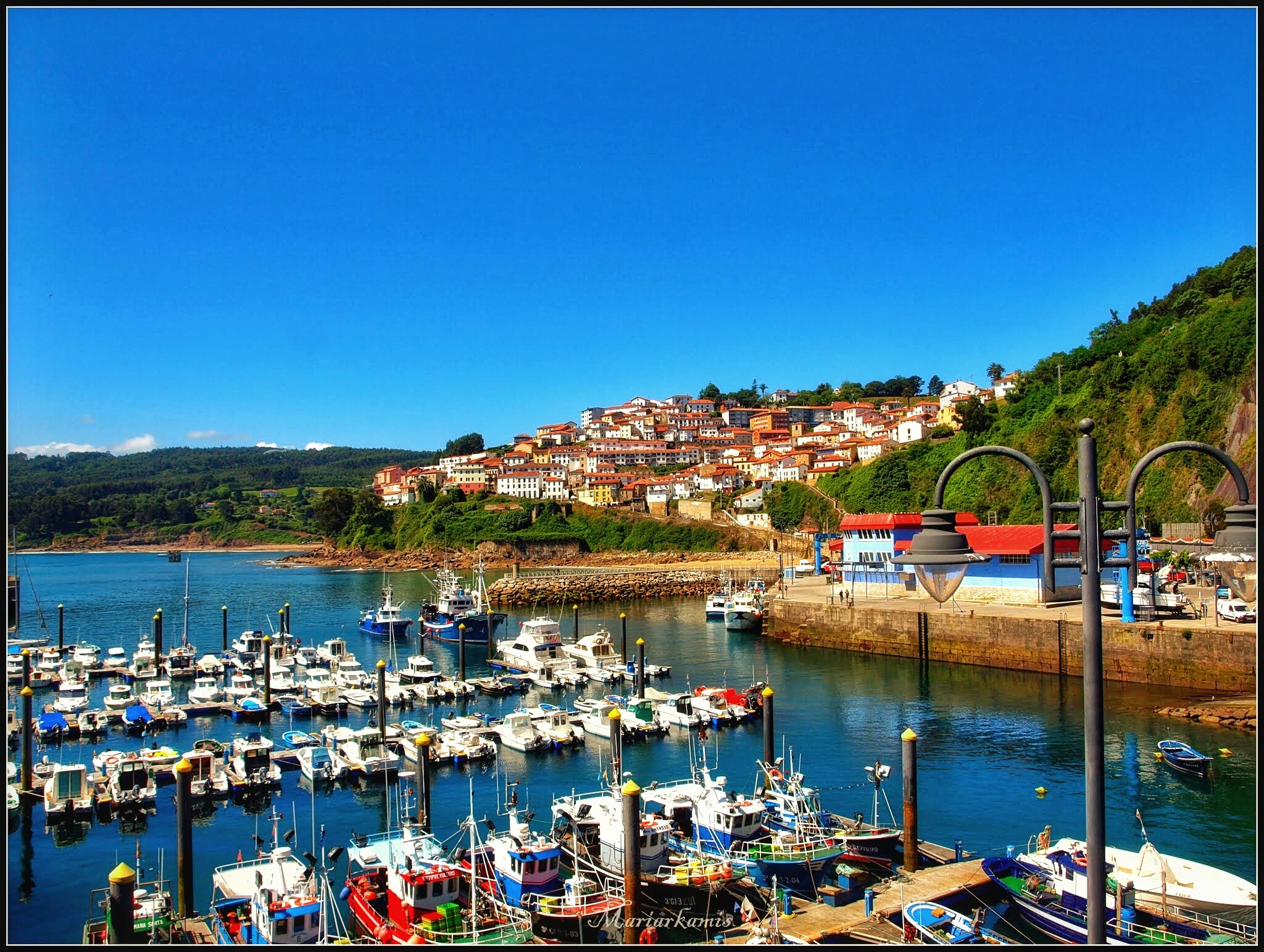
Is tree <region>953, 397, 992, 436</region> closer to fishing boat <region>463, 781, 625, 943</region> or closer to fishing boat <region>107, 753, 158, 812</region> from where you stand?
fishing boat <region>107, 753, 158, 812</region>

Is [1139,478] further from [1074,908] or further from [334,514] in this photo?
[334,514]

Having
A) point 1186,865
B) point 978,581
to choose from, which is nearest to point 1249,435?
point 978,581

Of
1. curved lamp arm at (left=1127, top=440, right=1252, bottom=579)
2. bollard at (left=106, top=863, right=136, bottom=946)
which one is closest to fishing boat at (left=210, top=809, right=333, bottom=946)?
bollard at (left=106, top=863, right=136, bottom=946)

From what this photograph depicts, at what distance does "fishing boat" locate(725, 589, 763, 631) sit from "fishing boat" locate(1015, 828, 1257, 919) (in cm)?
3514

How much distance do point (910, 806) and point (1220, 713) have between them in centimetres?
1651

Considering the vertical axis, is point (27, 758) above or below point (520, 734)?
above

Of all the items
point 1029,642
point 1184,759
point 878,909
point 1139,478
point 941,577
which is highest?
point 1139,478

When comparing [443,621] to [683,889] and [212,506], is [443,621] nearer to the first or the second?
[683,889]

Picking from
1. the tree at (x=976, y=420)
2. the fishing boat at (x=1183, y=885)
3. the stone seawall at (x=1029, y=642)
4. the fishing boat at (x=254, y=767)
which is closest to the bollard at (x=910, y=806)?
the fishing boat at (x=1183, y=885)

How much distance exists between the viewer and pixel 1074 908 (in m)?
14.5

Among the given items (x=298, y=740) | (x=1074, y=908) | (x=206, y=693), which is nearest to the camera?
(x=1074, y=908)

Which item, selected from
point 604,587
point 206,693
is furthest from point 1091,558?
point 604,587

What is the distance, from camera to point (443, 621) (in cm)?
5134

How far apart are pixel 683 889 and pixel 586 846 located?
104 inches
